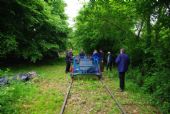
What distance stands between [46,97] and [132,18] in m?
11.1

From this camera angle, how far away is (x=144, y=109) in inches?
473

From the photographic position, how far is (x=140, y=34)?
22703 millimetres

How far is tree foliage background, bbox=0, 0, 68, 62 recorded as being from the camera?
28.1m

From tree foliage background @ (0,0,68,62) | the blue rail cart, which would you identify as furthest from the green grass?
tree foliage background @ (0,0,68,62)

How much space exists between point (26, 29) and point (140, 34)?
14411 mm

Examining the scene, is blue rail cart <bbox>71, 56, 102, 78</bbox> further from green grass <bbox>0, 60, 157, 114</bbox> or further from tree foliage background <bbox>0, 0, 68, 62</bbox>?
tree foliage background <bbox>0, 0, 68, 62</bbox>

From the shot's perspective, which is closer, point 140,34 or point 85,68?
point 85,68

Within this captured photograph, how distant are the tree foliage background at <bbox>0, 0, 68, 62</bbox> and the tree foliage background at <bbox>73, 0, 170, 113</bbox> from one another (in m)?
4.97

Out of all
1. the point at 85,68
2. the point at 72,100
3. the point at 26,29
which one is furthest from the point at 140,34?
the point at 26,29

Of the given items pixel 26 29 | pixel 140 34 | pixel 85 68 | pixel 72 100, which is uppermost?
pixel 26 29

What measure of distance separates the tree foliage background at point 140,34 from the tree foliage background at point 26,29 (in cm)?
497

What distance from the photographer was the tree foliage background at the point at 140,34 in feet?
40.0

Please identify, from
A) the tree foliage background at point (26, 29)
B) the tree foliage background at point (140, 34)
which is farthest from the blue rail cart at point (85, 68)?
the tree foliage background at point (26, 29)

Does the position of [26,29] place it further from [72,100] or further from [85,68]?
[72,100]
